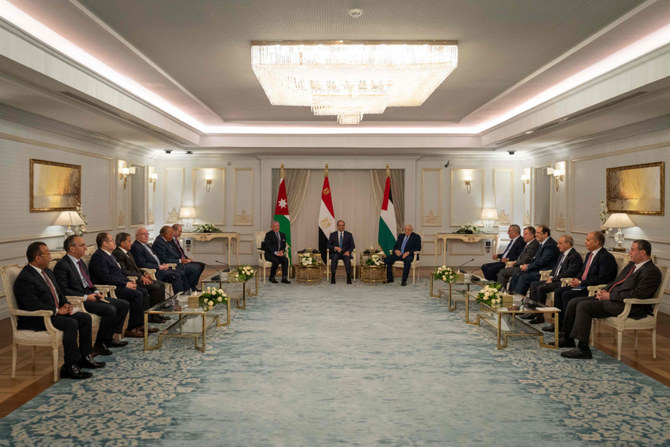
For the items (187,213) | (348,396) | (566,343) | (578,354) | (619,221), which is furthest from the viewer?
(187,213)

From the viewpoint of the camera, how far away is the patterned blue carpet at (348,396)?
368 centimetres

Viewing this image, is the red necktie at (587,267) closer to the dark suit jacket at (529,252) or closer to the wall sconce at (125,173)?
the dark suit jacket at (529,252)

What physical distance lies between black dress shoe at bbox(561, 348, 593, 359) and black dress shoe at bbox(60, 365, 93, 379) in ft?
15.8

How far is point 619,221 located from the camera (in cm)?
864

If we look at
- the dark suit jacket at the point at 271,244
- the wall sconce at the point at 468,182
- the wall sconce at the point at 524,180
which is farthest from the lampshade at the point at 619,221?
the dark suit jacket at the point at 271,244

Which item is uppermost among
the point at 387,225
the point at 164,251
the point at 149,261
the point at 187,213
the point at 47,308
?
the point at 187,213

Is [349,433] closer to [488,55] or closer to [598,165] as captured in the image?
[488,55]

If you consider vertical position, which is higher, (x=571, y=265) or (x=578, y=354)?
(x=571, y=265)

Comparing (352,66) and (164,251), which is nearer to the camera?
(352,66)

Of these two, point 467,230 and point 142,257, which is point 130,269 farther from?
point 467,230

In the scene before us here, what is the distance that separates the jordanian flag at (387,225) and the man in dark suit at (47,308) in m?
8.60

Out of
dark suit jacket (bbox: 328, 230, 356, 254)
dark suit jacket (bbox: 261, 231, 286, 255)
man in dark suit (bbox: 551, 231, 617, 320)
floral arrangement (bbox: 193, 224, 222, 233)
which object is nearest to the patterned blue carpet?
man in dark suit (bbox: 551, 231, 617, 320)

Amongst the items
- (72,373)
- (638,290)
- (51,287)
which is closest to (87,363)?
(72,373)

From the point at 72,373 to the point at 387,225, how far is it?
8.96 m
